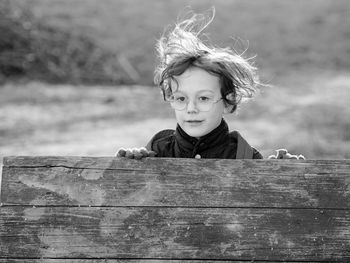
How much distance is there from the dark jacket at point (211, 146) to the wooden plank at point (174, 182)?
481 mm

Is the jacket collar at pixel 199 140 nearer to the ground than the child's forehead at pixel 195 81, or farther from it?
nearer to the ground

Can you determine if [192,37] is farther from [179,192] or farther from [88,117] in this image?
[88,117]

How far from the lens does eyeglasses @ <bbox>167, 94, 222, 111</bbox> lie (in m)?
3.72

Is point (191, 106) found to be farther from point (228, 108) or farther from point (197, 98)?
point (228, 108)

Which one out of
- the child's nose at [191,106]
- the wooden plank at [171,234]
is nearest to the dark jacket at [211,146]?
the child's nose at [191,106]

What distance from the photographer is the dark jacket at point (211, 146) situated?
388cm

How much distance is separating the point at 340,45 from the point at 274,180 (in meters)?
13.3

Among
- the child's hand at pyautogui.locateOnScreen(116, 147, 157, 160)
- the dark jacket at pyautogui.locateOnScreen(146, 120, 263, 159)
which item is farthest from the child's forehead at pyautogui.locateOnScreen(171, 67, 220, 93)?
the child's hand at pyautogui.locateOnScreen(116, 147, 157, 160)

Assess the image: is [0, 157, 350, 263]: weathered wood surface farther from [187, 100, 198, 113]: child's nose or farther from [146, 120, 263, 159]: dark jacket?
[146, 120, 263, 159]: dark jacket

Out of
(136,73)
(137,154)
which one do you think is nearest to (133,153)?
(137,154)

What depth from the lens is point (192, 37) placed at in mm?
4109

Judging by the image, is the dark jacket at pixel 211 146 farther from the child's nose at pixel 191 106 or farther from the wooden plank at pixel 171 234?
the wooden plank at pixel 171 234

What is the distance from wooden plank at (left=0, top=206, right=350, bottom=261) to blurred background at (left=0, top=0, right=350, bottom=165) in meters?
4.14

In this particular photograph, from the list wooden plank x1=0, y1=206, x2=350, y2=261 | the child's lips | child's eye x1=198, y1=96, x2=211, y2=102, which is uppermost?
child's eye x1=198, y1=96, x2=211, y2=102
